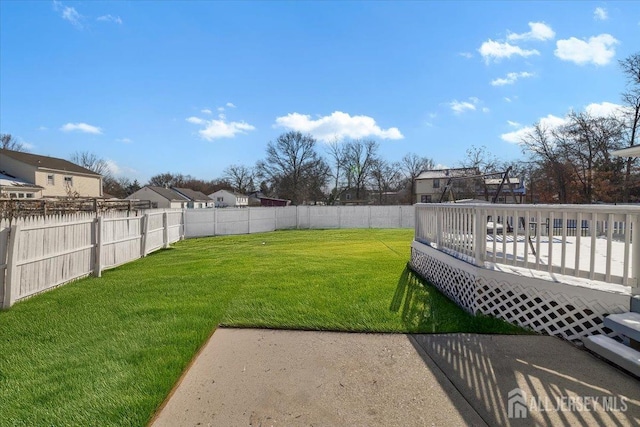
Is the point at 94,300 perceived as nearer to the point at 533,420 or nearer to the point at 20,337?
the point at 20,337

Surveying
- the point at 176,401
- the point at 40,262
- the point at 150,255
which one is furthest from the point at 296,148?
the point at 176,401

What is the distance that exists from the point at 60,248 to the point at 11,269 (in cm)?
140

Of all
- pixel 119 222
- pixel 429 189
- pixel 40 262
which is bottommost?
pixel 40 262

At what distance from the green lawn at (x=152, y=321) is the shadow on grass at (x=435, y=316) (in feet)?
0.05

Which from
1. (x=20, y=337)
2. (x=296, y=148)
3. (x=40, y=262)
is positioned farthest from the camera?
(x=296, y=148)

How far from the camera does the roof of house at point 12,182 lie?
24.4m

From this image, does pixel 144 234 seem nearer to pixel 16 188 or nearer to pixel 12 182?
pixel 16 188

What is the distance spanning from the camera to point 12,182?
25.6 meters

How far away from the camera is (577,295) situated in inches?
141

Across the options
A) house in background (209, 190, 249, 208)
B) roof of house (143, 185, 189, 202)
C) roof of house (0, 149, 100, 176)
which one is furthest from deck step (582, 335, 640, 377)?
house in background (209, 190, 249, 208)

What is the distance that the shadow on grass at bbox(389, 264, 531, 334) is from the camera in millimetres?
4016

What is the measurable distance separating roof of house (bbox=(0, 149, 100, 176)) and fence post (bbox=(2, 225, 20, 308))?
30.1m

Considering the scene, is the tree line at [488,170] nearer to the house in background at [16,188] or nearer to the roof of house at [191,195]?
the roof of house at [191,195]

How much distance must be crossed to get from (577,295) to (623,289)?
0.40 meters
